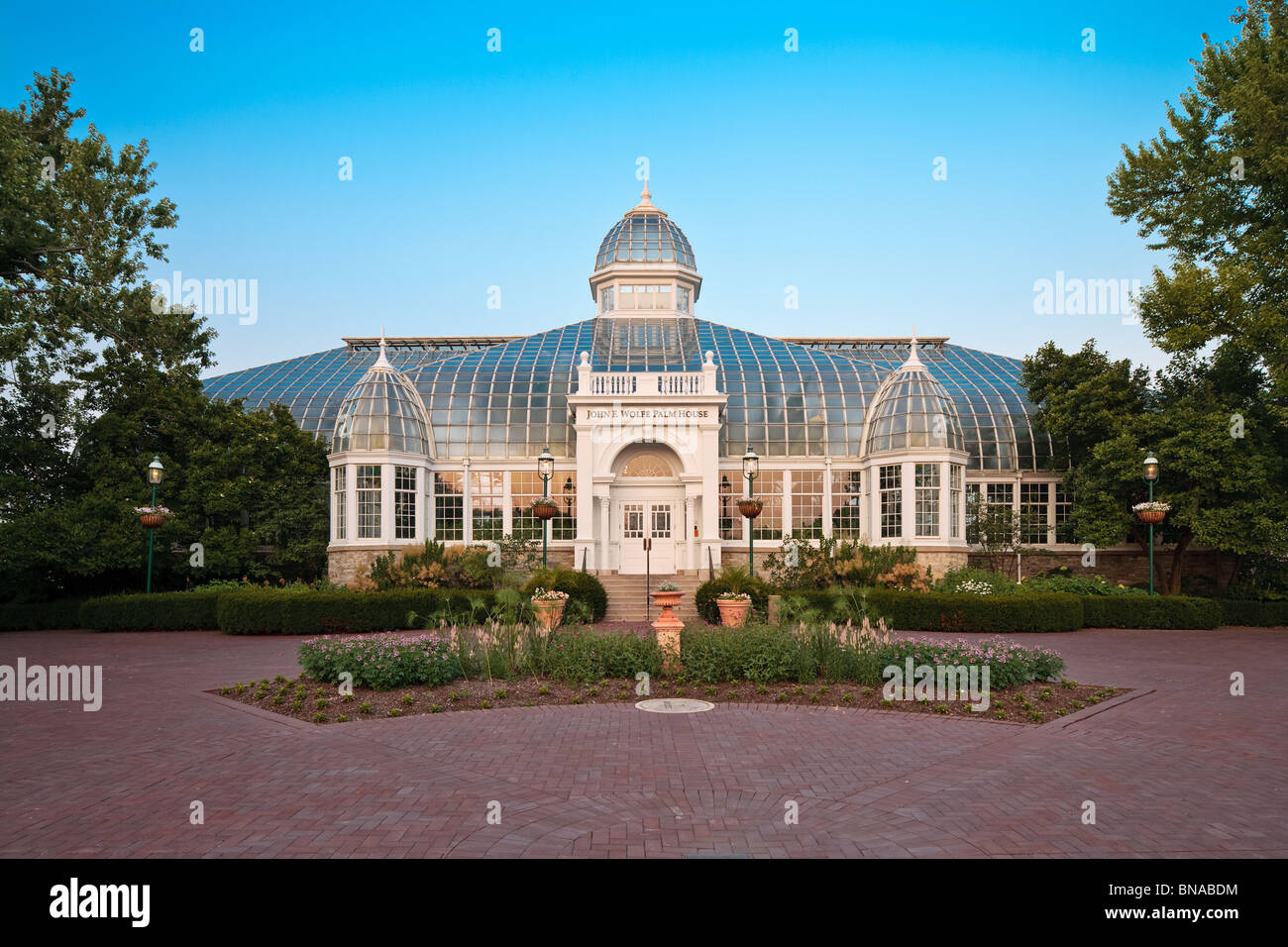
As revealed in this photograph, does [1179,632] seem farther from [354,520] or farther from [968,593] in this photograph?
[354,520]

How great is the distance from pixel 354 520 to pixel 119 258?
9838 mm

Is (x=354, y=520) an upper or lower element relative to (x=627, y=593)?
upper

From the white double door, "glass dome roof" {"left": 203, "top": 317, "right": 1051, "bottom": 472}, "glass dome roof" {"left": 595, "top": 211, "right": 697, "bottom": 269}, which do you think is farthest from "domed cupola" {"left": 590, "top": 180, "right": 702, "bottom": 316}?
the white double door

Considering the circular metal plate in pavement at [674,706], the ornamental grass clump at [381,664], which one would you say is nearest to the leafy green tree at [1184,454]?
the circular metal plate in pavement at [674,706]

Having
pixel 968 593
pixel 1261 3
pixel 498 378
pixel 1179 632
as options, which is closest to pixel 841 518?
pixel 968 593

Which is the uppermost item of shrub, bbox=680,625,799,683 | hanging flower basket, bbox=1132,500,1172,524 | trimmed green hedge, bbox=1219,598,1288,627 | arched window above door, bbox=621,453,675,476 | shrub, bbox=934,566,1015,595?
arched window above door, bbox=621,453,675,476

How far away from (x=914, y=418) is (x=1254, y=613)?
10.8 metres

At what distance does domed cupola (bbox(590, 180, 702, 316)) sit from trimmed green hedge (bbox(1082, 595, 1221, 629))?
18386 mm

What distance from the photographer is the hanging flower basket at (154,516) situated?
2142cm

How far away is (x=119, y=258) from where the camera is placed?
77.5 feet

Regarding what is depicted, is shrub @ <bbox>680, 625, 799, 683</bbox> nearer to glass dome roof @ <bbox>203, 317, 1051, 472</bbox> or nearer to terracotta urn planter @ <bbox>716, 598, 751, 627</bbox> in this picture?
terracotta urn planter @ <bbox>716, 598, 751, 627</bbox>

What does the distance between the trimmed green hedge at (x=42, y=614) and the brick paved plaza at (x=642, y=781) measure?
1320 cm

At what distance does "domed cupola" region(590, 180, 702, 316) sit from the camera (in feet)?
108

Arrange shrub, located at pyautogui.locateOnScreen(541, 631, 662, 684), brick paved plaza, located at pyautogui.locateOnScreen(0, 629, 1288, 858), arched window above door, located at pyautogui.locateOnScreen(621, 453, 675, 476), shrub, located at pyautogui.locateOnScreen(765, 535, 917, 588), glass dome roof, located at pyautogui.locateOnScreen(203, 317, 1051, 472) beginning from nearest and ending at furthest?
brick paved plaza, located at pyautogui.locateOnScreen(0, 629, 1288, 858) < shrub, located at pyautogui.locateOnScreen(541, 631, 662, 684) < shrub, located at pyautogui.locateOnScreen(765, 535, 917, 588) < arched window above door, located at pyautogui.locateOnScreen(621, 453, 675, 476) < glass dome roof, located at pyautogui.locateOnScreen(203, 317, 1051, 472)
